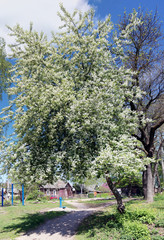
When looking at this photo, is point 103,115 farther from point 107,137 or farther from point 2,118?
point 2,118

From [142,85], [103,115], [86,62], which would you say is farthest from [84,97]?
[142,85]

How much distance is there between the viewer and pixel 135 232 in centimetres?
909

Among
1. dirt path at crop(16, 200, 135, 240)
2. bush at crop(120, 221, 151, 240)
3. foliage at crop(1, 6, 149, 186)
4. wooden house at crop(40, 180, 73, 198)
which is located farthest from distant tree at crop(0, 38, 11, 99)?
wooden house at crop(40, 180, 73, 198)

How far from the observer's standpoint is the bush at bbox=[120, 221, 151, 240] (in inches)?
343

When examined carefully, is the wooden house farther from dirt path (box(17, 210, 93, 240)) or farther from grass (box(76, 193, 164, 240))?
grass (box(76, 193, 164, 240))

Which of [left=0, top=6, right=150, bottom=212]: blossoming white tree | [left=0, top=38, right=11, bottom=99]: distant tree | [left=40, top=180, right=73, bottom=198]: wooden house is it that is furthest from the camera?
[left=40, top=180, right=73, bottom=198]: wooden house

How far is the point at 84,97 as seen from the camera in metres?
10.7

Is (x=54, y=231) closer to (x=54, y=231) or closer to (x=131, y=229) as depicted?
(x=54, y=231)

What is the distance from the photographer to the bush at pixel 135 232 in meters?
8.71

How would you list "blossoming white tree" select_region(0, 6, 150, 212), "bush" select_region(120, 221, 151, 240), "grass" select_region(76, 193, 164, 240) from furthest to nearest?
1. "blossoming white tree" select_region(0, 6, 150, 212)
2. "grass" select_region(76, 193, 164, 240)
3. "bush" select_region(120, 221, 151, 240)

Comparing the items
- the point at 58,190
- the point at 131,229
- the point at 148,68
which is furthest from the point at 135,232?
the point at 58,190

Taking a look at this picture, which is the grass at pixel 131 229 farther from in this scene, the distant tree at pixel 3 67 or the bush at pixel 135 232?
the distant tree at pixel 3 67

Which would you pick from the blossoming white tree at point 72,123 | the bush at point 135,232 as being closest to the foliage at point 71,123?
the blossoming white tree at point 72,123

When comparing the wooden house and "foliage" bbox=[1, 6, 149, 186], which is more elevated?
"foliage" bbox=[1, 6, 149, 186]
